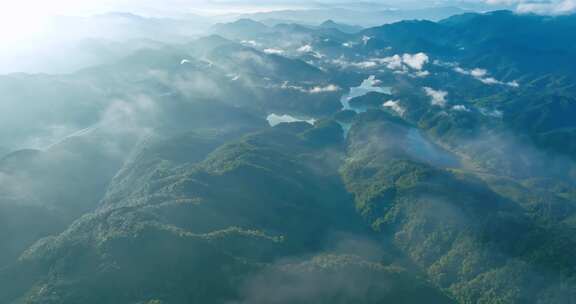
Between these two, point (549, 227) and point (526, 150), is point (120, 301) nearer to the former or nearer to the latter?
point (549, 227)

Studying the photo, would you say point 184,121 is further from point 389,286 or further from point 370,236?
point 389,286

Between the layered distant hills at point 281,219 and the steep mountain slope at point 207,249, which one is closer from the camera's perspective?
the steep mountain slope at point 207,249

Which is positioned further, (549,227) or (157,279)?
(549,227)

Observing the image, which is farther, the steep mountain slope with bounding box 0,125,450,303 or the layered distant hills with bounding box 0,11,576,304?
the layered distant hills with bounding box 0,11,576,304

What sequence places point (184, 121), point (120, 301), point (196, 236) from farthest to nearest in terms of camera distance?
point (184, 121) < point (196, 236) < point (120, 301)

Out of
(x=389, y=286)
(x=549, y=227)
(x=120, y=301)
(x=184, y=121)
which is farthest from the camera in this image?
(x=184, y=121)

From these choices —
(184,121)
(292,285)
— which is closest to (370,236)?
(292,285)

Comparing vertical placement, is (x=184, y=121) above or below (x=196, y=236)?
below

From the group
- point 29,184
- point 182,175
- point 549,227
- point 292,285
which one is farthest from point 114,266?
point 549,227

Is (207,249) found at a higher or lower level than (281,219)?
higher

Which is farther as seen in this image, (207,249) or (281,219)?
(281,219)
